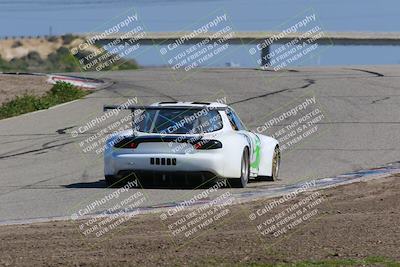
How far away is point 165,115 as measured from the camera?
15.2 meters

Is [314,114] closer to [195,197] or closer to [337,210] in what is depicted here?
[195,197]

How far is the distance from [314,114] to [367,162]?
7.75m

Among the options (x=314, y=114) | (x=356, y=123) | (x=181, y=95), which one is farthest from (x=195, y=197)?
(x=181, y=95)

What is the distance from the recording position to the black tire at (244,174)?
15.0 meters

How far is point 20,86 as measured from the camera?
113ft

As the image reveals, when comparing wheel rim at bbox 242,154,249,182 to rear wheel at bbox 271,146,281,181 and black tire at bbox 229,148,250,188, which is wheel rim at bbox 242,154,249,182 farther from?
rear wheel at bbox 271,146,281,181

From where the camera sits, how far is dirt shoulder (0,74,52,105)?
3250 centimetres

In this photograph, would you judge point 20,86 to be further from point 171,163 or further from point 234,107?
point 171,163

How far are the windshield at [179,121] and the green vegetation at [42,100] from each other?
12.7m

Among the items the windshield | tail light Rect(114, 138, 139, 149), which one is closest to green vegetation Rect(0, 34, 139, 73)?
the windshield

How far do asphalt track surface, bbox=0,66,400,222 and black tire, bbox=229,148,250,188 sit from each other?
Answer: 206 mm

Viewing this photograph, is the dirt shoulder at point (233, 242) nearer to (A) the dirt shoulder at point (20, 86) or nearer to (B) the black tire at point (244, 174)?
(B) the black tire at point (244, 174)

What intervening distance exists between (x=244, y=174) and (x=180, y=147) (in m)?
1.10

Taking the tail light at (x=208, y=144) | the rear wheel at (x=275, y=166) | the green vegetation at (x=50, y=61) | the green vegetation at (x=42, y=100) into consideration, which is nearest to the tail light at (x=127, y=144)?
the tail light at (x=208, y=144)
